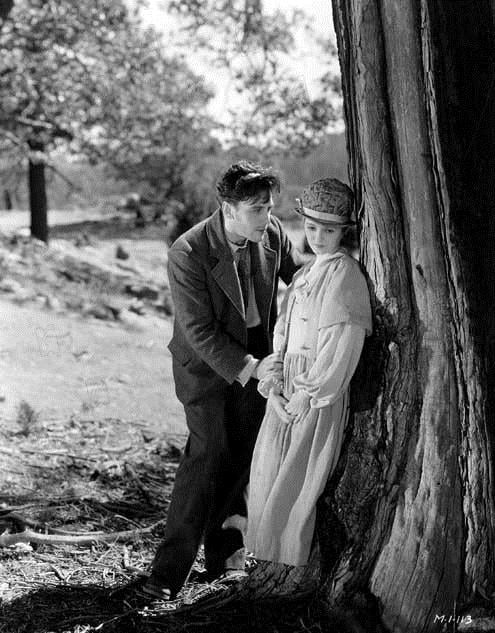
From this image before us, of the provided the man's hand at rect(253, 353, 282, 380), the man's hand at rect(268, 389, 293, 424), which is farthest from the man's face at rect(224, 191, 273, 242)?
the man's hand at rect(268, 389, 293, 424)

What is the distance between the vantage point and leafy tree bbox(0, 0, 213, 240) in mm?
12867

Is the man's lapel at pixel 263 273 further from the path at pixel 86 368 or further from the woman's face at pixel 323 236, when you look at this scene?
the path at pixel 86 368

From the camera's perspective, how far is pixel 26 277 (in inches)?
528

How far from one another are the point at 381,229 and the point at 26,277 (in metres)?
10.9

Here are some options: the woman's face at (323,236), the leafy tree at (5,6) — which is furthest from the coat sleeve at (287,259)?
the leafy tree at (5,6)

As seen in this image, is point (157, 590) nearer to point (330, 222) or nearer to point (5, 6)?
point (330, 222)

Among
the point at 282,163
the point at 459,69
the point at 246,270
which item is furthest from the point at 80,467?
the point at 282,163

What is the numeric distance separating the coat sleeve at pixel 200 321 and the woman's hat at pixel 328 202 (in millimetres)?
651

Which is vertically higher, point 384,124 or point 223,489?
point 384,124

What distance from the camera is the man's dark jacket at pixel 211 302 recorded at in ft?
11.8

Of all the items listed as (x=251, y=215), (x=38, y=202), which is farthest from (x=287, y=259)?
(x=38, y=202)

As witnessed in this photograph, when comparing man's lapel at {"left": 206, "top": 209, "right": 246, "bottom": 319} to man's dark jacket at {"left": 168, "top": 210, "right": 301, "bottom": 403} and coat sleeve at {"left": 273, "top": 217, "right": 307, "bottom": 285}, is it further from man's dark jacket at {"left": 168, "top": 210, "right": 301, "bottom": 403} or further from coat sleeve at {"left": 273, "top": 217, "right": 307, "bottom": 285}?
coat sleeve at {"left": 273, "top": 217, "right": 307, "bottom": 285}

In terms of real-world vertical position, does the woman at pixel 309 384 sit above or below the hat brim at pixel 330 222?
below

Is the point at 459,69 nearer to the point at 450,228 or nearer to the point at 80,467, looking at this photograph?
the point at 450,228
